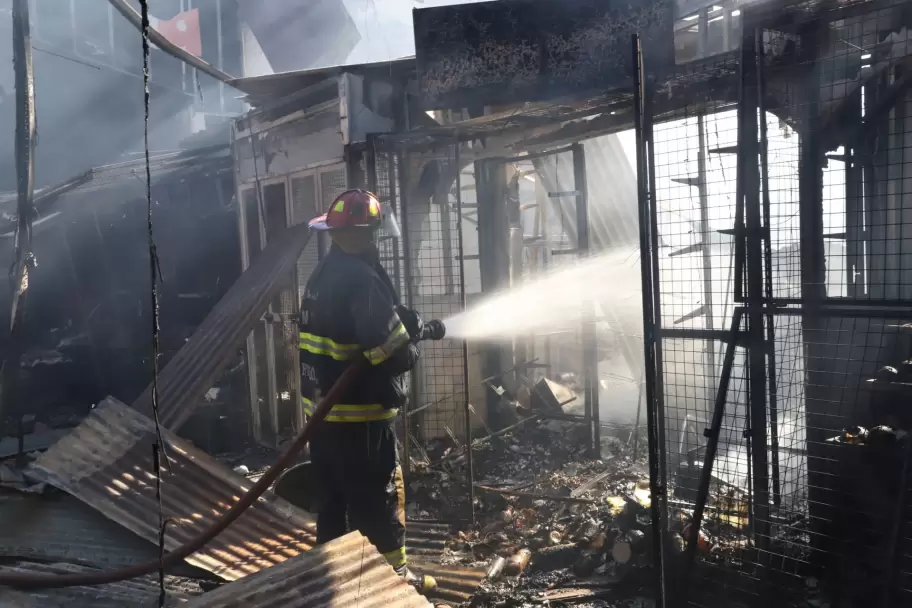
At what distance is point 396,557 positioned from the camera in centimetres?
398

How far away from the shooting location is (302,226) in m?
7.21

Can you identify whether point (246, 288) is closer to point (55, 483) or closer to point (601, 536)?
point (55, 483)

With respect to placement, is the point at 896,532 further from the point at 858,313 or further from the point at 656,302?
the point at 656,302

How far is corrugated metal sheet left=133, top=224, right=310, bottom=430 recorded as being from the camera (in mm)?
6438

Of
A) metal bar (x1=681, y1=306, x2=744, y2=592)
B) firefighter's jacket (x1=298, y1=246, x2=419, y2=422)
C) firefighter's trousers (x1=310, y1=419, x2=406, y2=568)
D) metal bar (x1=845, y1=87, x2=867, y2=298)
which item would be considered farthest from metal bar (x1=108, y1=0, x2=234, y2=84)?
metal bar (x1=845, y1=87, x2=867, y2=298)

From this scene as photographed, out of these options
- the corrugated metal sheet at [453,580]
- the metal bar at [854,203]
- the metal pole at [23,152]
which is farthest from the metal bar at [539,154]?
the metal pole at [23,152]

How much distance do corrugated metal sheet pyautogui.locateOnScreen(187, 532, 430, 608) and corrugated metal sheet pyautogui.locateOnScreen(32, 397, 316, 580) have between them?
1581 millimetres

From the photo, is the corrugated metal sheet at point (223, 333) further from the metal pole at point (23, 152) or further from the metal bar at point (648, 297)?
the metal bar at point (648, 297)

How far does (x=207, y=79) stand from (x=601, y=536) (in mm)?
18214

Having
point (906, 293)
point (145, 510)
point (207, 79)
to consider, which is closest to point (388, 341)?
point (145, 510)

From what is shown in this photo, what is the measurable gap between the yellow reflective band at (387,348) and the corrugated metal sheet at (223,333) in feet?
10.3

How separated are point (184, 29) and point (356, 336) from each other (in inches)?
688

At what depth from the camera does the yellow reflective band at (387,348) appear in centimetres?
374

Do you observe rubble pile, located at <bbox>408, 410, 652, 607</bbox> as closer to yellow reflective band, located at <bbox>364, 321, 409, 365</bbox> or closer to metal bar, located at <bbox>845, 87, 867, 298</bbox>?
yellow reflective band, located at <bbox>364, 321, 409, 365</bbox>
